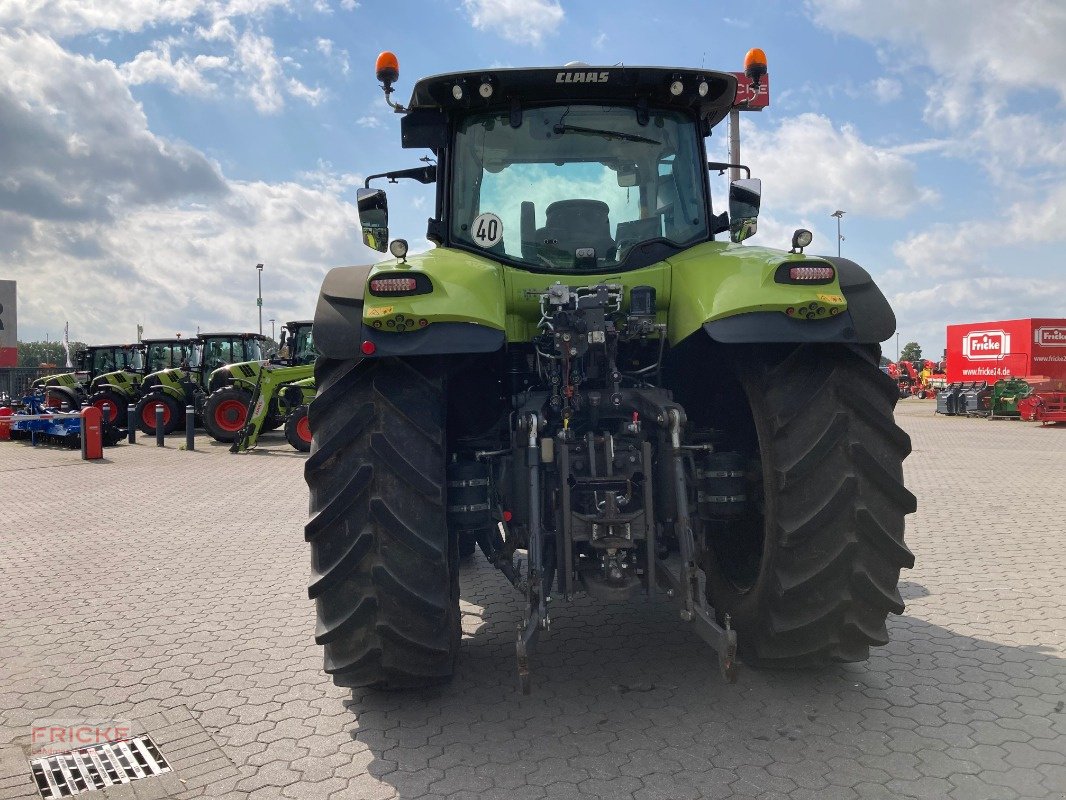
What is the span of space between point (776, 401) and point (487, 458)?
1.35 m

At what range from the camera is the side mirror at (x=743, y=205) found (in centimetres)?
494

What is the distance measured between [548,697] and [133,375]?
23786mm

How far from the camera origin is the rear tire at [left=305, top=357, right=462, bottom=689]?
3.43 m

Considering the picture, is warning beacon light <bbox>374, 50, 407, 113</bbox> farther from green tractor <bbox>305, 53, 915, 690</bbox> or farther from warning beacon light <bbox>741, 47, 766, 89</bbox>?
warning beacon light <bbox>741, 47, 766, 89</bbox>

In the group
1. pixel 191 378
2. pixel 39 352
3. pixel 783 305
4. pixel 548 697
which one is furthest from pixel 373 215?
pixel 39 352

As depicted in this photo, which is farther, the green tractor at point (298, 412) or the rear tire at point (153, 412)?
the rear tire at point (153, 412)

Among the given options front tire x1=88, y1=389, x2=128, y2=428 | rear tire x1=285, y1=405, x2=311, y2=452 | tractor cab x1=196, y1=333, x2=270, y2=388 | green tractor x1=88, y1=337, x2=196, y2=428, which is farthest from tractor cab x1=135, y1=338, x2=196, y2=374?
rear tire x1=285, y1=405, x2=311, y2=452

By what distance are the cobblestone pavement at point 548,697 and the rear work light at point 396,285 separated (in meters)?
1.90

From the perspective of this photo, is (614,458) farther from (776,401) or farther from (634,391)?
(776,401)

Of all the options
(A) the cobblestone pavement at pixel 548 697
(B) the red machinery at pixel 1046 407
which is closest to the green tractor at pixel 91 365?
(A) the cobblestone pavement at pixel 548 697

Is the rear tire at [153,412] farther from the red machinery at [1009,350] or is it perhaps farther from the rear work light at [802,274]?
the red machinery at [1009,350]

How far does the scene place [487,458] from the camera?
12.8 feet

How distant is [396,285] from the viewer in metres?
3.47

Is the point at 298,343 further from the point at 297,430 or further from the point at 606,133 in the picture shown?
the point at 606,133
